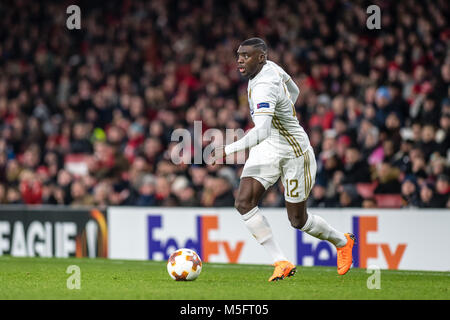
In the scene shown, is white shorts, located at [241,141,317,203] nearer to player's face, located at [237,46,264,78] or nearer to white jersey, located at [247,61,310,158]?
white jersey, located at [247,61,310,158]

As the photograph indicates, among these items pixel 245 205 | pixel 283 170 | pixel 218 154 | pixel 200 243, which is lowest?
pixel 200 243

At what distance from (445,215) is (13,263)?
560 centimetres

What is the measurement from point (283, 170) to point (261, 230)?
0.70 meters

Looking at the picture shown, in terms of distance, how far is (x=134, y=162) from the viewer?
15195 mm

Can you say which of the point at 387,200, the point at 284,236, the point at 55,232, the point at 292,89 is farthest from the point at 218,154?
the point at 55,232

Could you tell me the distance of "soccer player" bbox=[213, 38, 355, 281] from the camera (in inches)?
324

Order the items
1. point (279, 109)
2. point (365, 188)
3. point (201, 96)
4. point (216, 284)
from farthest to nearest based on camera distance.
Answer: point (201, 96) → point (365, 188) → point (279, 109) → point (216, 284)

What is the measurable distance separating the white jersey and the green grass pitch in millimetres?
1335

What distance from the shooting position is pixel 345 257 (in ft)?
28.6

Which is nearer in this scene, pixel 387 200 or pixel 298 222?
pixel 298 222

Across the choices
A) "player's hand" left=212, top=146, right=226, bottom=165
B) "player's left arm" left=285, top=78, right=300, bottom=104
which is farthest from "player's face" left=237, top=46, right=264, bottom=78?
"player's hand" left=212, top=146, right=226, bottom=165

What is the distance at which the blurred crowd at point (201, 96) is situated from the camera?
12.7m

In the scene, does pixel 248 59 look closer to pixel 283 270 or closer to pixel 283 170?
pixel 283 170

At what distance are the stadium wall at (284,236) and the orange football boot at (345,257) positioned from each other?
2.37 m
